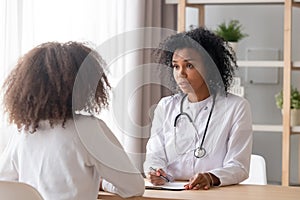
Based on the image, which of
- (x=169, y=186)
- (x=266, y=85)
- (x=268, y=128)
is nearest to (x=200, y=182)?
(x=169, y=186)

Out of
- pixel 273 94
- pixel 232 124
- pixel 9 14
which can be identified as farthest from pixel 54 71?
pixel 273 94

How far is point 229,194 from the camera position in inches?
90.3

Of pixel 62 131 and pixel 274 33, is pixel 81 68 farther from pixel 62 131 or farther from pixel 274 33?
pixel 274 33

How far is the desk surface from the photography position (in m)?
2.22

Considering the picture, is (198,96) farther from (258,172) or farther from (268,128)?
(268,128)

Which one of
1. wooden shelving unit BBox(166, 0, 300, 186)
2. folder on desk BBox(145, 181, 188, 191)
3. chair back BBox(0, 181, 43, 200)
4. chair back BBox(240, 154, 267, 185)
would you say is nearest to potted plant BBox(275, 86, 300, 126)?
wooden shelving unit BBox(166, 0, 300, 186)

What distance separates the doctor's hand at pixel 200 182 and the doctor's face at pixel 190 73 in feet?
1.12

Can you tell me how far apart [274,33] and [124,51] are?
0.89 meters

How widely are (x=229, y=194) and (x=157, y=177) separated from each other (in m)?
0.29

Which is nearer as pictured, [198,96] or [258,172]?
[198,96]

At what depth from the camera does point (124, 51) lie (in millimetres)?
3787

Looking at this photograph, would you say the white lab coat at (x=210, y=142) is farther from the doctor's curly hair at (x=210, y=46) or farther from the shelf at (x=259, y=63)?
the shelf at (x=259, y=63)

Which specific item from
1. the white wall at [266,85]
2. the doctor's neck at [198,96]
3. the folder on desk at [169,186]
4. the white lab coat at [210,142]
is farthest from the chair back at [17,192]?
the white wall at [266,85]

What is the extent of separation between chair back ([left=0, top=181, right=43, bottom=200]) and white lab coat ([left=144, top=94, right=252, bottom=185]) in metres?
0.82
